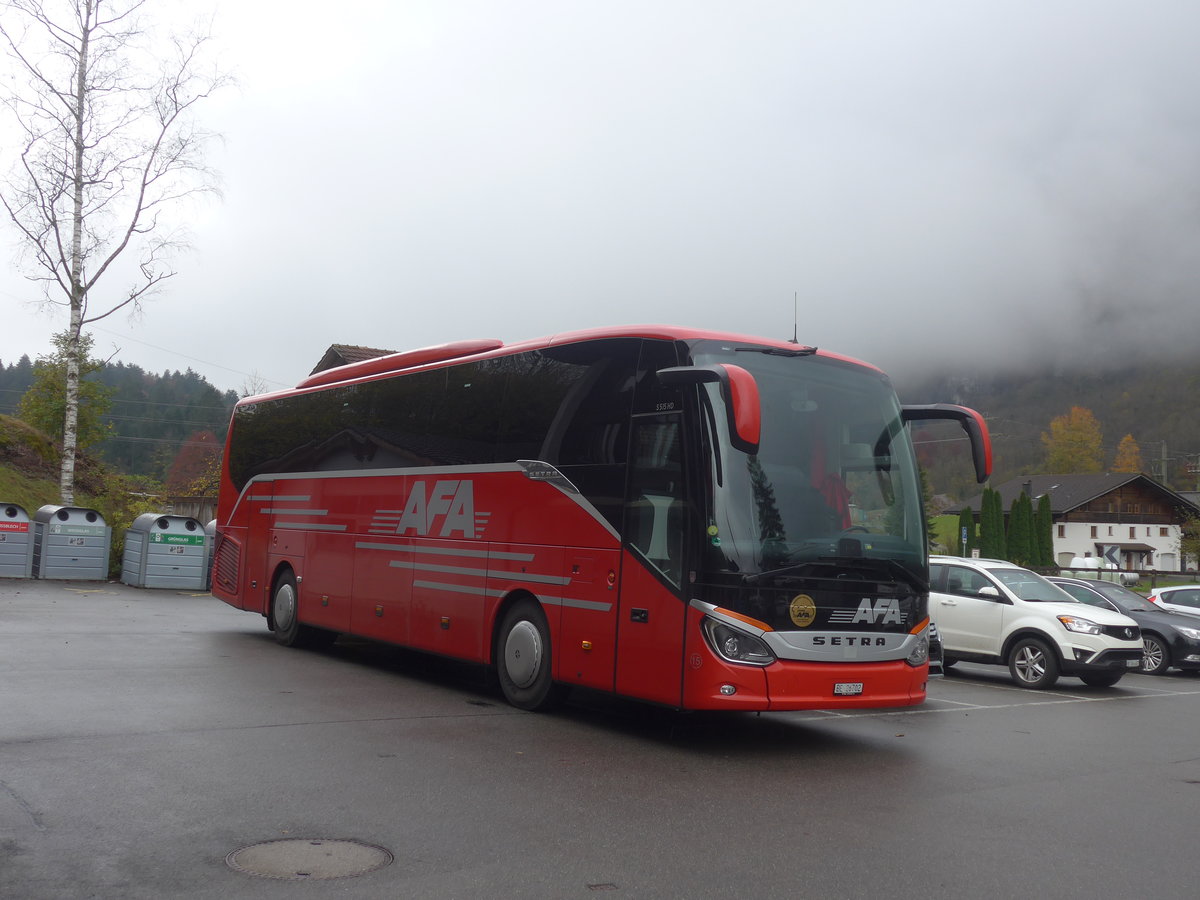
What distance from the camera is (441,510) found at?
12.1 metres

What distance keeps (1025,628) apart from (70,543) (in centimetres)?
2040

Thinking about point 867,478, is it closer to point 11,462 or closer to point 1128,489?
point 11,462

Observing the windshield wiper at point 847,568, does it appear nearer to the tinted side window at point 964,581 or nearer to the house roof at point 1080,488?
the tinted side window at point 964,581

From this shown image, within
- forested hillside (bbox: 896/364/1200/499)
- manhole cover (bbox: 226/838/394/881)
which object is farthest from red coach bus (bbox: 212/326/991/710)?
forested hillside (bbox: 896/364/1200/499)

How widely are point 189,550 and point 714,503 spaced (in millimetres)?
19691

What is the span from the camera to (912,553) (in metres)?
9.58

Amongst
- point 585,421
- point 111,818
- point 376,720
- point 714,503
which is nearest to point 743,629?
point 714,503

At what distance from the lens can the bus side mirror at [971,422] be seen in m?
10.2

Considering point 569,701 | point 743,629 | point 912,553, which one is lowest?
point 569,701

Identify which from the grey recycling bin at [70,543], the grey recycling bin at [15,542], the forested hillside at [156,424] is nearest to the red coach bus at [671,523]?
the grey recycling bin at [70,543]

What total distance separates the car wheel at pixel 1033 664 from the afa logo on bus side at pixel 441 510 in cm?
891

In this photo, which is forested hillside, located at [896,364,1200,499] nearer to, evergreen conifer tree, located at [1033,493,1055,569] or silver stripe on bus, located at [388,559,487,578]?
evergreen conifer tree, located at [1033,493,1055,569]

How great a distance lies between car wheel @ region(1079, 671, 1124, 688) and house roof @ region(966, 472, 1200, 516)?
280 feet

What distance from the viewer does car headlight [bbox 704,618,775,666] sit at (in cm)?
862
